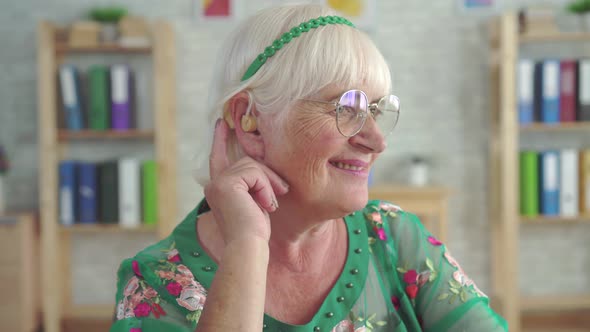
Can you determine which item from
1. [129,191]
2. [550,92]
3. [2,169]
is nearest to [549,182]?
[550,92]

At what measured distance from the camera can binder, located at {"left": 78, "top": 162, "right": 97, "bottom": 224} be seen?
3.85 metres

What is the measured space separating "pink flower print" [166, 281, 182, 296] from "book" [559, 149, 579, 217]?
3.24 metres

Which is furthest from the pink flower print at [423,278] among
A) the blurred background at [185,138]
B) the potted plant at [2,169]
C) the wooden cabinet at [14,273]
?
the potted plant at [2,169]

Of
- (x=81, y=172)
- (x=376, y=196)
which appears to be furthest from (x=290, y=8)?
(x=81, y=172)

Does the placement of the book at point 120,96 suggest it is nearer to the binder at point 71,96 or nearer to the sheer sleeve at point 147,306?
the binder at point 71,96

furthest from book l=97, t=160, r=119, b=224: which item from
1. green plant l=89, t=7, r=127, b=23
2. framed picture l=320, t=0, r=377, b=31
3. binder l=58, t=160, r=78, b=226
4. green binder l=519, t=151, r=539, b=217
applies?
green binder l=519, t=151, r=539, b=217

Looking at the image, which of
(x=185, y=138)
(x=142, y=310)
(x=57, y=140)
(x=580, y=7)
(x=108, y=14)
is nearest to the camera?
(x=142, y=310)

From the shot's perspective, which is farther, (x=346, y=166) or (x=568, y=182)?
(x=568, y=182)

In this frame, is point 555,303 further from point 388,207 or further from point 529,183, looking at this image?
point 388,207

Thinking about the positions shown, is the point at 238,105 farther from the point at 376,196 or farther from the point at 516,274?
the point at 516,274

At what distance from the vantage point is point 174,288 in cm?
109

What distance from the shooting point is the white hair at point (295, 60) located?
44.1 inches

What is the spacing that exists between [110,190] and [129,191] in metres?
0.12

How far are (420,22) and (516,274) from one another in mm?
1760
